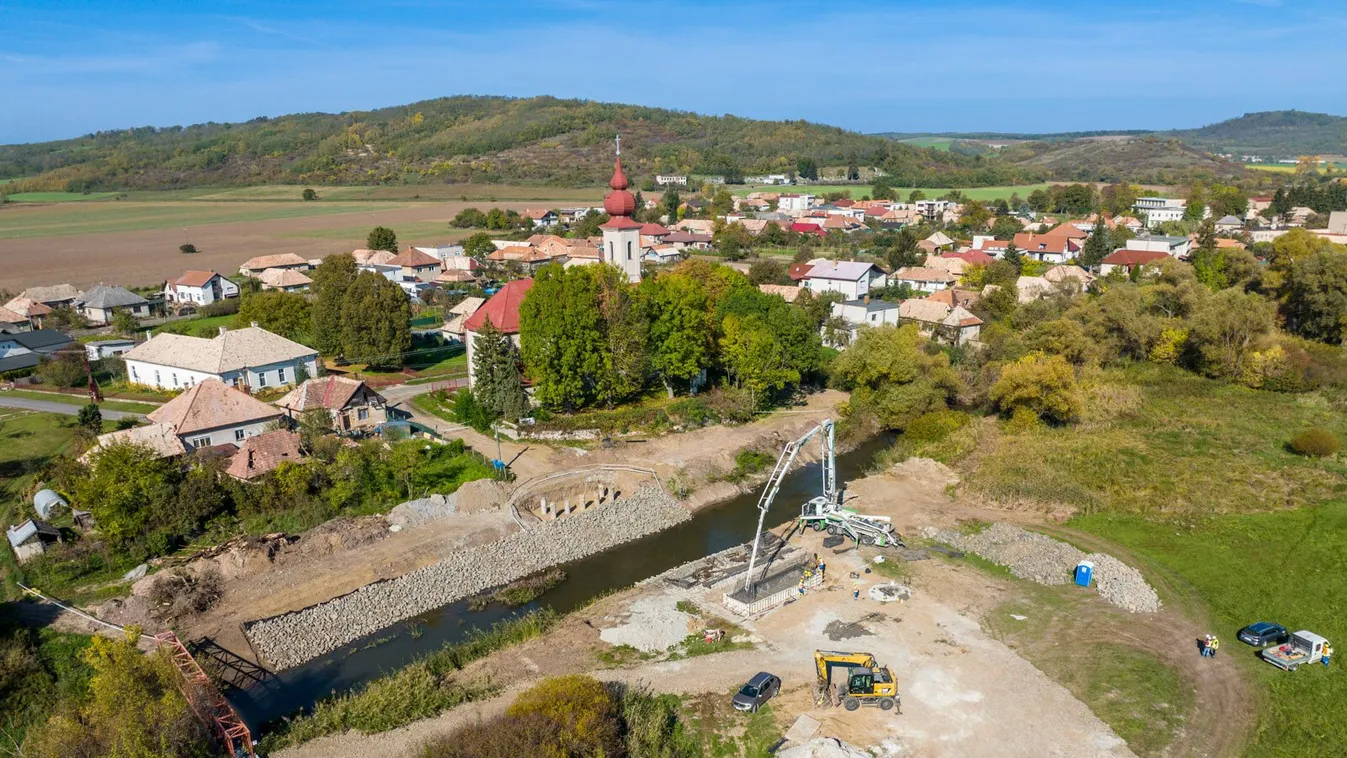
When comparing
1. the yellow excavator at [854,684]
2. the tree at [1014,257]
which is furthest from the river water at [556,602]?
the tree at [1014,257]

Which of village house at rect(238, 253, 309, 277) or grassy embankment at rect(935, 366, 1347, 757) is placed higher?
village house at rect(238, 253, 309, 277)

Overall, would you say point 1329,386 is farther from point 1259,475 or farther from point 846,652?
point 846,652

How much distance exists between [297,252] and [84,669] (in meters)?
80.9

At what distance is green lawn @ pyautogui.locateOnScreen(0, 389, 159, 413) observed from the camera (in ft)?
130

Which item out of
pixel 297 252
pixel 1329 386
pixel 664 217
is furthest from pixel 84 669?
pixel 664 217

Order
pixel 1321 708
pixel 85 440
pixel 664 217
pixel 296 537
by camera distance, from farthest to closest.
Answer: pixel 664 217 → pixel 85 440 → pixel 296 537 → pixel 1321 708

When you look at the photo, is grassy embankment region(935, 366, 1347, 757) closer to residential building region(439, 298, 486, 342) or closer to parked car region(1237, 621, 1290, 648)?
parked car region(1237, 621, 1290, 648)

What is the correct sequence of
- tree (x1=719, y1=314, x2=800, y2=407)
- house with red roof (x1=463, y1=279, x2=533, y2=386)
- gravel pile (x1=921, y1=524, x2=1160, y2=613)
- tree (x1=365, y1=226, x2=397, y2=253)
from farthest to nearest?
1. tree (x1=365, y1=226, x2=397, y2=253)
2. house with red roof (x1=463, y1=279, x2=533, y2=386)
3. tree (x1=719, y1=314, x2=800, y2=407)
4. gravel pile (x1=921, y1=524, x2=1160, y2=613)

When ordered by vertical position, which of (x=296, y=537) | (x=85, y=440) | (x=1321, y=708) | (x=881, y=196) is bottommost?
(x=1321, y=708)

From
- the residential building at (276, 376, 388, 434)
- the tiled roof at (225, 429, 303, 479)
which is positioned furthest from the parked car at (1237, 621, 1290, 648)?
the residential building at (276, 376, 388, 434)

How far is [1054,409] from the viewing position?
38656 millimetres

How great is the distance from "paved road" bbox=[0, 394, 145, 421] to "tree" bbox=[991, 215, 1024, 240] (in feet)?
276

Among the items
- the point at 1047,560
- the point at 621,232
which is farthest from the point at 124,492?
the point at 1047,560

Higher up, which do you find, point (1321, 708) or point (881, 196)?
point (881, 196)
